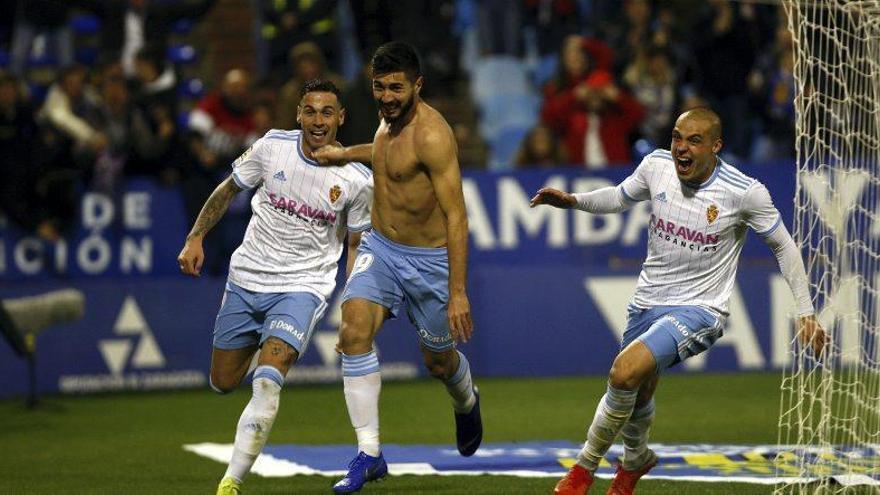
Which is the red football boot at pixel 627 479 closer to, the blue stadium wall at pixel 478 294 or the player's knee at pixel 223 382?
the player's knee at pixel 223 382

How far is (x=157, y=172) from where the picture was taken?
14930 millimetres

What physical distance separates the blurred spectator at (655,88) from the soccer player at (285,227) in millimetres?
8078

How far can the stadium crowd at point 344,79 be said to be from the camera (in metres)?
14.6

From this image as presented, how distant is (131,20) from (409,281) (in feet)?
29.0

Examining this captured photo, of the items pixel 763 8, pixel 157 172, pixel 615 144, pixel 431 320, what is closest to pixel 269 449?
pixel 431 320

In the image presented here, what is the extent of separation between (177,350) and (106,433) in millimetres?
2628

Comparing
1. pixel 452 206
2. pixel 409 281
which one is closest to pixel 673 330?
pixel 452 206

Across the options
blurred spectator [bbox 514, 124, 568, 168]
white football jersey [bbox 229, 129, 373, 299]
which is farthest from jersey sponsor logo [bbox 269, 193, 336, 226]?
blurred spectator [bbox 514, 124, 568, 168]

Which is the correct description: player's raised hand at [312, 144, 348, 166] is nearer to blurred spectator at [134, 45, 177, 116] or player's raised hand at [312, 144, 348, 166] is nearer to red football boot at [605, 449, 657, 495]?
red football boot at [605, 449, 657, 495]

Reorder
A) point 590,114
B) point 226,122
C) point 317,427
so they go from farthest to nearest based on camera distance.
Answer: point 590,114, point 226,122, point 317,427

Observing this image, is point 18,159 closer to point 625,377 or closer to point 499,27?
point 499,27

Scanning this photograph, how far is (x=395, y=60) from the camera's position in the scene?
8141 mm

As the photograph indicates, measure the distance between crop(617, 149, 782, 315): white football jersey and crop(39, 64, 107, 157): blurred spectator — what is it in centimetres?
801

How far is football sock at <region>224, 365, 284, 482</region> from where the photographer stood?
7789 mm
